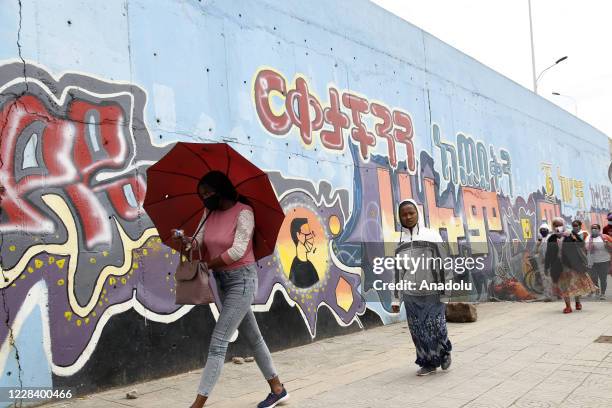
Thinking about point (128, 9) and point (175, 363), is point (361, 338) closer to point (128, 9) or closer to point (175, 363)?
point (175, 363)

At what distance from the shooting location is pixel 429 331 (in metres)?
5.44

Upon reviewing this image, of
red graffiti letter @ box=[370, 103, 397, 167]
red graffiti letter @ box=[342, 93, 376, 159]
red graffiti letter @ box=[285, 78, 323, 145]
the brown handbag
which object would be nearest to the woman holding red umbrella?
the brown handbag

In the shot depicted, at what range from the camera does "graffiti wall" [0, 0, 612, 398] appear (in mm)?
4797

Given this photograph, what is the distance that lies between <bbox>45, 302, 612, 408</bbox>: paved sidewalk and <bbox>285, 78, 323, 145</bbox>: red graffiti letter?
9.38ft

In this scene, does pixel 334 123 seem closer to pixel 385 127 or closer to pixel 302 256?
pixel 385 127

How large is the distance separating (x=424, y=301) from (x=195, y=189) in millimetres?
2465

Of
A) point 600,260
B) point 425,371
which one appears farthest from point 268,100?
point 600,260

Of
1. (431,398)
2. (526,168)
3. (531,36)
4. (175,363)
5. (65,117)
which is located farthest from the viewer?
(531,36)

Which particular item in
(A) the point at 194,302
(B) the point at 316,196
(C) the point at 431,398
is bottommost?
(C) the point at 431,398

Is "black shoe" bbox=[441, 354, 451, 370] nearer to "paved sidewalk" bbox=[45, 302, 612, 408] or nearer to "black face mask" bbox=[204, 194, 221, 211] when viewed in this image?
"paved sidewalk" bbox=[45, 302, 612, 408]

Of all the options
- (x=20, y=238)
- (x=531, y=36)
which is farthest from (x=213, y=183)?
(x=531, y=36)

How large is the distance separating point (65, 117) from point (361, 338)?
4.76 m

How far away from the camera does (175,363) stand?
227 inches

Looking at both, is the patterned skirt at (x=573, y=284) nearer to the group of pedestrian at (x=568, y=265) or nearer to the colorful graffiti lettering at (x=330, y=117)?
the group of pedestrian at (x=568, y=265)
